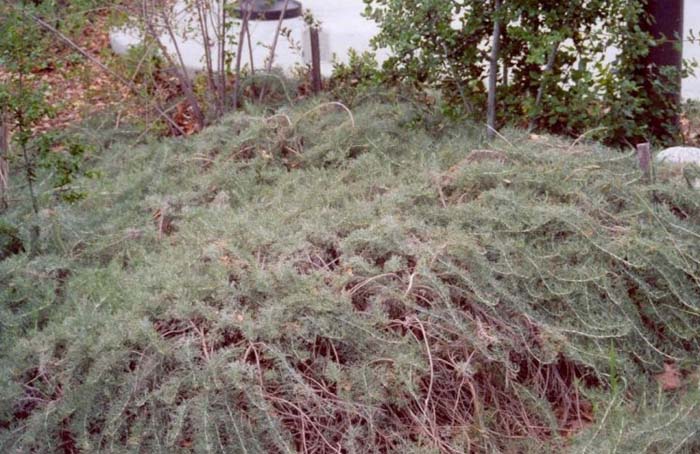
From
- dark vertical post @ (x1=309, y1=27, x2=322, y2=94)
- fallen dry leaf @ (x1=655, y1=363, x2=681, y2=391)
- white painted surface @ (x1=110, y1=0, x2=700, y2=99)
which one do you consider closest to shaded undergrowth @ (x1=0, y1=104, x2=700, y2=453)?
fallen dry leaf @ (x1=655, y1=363, x2=681, y2=391)

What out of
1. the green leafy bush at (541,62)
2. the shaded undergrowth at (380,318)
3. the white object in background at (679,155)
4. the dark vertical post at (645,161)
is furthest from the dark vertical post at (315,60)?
the dark vertical post at (645,161)

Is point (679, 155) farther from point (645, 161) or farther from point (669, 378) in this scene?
point (669, 378)

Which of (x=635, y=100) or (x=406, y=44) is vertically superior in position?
(x=406, y=44)

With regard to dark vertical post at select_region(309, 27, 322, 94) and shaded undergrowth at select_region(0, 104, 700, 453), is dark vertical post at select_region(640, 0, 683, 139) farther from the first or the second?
dark vertical post at select_region(309, 27, 322, 94)

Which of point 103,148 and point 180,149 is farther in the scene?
point 103,148

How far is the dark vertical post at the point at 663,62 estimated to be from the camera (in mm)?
4629

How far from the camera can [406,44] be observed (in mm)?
4648

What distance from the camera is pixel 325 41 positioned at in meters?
7.84

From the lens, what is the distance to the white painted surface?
6.96 meters

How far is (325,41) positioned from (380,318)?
496 centimetres

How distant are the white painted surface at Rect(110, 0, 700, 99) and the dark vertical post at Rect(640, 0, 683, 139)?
203cm

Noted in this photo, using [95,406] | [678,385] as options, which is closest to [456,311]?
[678,385]

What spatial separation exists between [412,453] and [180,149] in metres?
2.47

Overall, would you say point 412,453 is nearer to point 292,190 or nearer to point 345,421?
point 345,421
